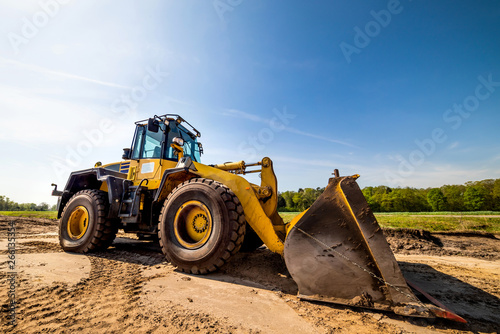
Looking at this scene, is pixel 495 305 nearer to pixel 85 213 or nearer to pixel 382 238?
pixel 382 238

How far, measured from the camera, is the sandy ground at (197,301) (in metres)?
1.82

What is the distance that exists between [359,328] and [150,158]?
16.5 feet

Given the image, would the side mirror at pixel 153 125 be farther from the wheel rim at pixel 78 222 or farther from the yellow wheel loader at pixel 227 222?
the wheel rim at pixel 78 222

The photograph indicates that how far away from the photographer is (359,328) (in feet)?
6.05

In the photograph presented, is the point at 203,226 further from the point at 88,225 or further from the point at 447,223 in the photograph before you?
the point at 447,223

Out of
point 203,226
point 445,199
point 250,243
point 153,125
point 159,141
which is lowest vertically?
point 250,243

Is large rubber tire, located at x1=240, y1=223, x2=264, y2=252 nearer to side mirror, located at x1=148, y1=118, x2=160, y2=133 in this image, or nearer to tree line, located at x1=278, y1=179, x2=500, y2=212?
side mirror, located at x1=148, y1=118, x2=160, y2=133

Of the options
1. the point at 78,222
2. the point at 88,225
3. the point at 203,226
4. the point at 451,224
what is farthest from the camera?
the point at 451,224

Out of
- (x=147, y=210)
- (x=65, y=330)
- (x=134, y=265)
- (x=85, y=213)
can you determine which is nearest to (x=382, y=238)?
(x=65, y=330)

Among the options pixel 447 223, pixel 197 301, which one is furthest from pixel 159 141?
pixel 447 223

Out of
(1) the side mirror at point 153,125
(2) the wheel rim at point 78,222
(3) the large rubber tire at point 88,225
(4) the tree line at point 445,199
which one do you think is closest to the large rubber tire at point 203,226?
(1) the side mirror at point 153,125

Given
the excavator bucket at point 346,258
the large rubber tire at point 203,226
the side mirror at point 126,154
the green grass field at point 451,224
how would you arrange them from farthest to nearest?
the green grass field at point 451,224 < the side mirror at point 126,154 < the large rubber tire at point 203,226 < the excavator bucket at point 346,258

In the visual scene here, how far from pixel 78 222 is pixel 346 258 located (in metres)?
6.15

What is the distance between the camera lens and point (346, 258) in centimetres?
Result: 236
